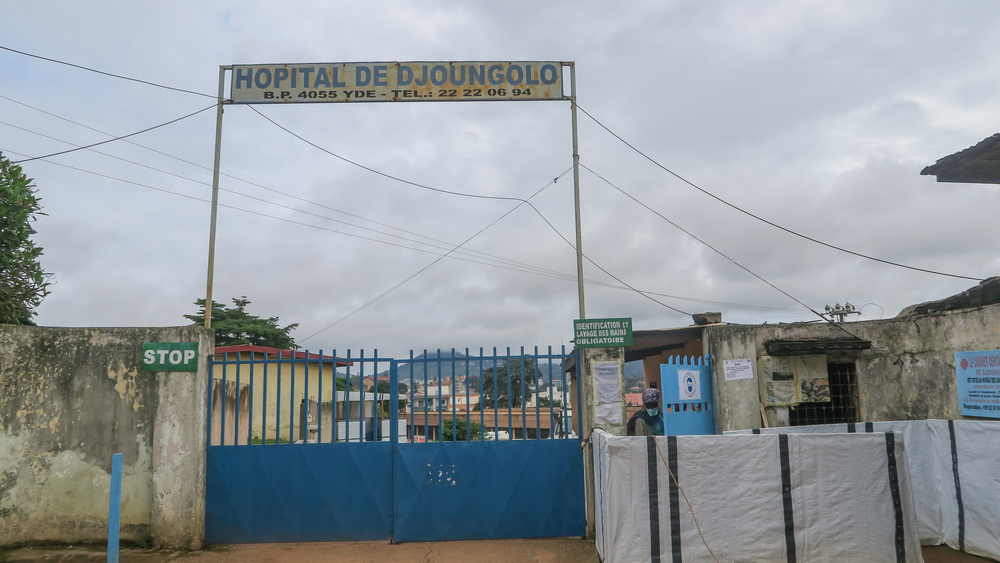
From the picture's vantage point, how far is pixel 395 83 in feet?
27.2

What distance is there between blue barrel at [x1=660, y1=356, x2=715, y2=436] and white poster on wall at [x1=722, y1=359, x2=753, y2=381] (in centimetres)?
28

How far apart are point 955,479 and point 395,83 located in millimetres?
8079

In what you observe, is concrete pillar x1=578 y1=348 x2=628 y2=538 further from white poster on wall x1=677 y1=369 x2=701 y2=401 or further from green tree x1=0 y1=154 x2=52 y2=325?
green tree x1=0 y1=154 x2=52 y2=325

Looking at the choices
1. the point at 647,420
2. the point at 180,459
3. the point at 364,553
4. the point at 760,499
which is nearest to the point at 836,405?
the point at 647,420

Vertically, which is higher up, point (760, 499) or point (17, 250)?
point (17, 250)

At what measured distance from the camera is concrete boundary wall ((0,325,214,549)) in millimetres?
6965

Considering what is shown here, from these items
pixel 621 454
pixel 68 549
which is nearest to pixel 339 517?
pixel 68 549

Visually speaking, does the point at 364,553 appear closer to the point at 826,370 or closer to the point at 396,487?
the point at 396,487

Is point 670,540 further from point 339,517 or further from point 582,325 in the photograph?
point 339,517

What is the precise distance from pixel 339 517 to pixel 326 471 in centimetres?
55

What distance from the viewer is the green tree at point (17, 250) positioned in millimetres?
7488

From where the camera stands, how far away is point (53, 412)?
23.3 feet

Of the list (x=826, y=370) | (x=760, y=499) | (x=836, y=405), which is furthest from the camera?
(x=836, y=405)

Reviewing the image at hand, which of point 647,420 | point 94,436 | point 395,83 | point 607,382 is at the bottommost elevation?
point 94,436
